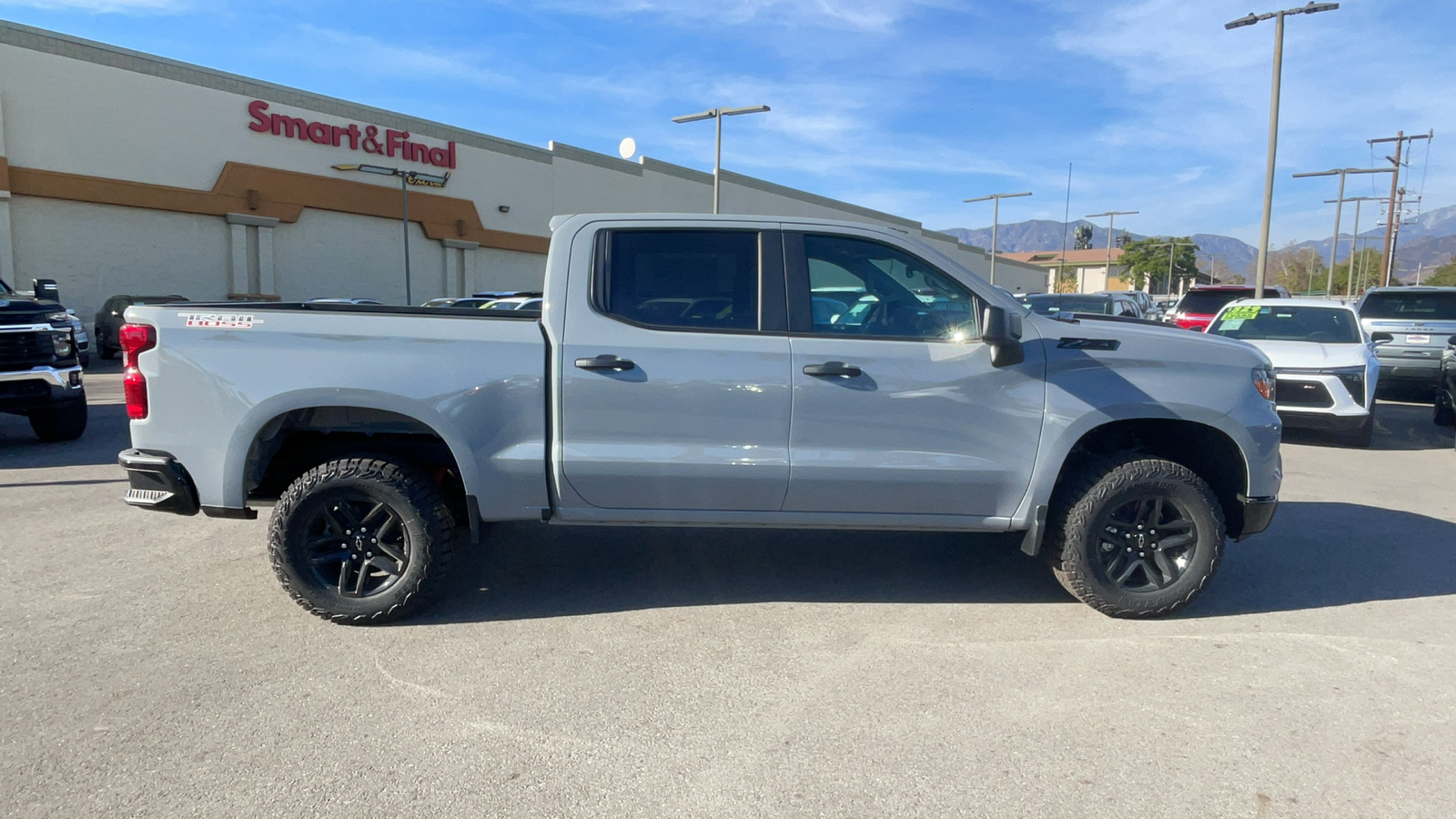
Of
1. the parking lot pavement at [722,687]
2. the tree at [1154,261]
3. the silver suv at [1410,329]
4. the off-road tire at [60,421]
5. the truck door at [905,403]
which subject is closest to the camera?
the parking lot pavement at [722,687]

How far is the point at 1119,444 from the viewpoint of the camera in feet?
15.8

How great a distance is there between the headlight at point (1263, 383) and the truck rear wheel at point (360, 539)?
155 inches

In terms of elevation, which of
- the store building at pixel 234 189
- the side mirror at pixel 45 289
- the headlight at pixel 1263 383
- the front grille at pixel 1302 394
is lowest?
the front grille at pixel 1302 394

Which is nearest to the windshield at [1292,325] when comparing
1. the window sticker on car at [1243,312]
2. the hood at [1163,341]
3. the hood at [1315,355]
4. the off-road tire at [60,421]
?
the window sticker on car at [1243,312]

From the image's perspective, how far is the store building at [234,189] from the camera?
2153 cm

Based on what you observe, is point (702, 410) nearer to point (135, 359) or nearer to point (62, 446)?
point (135, 359)

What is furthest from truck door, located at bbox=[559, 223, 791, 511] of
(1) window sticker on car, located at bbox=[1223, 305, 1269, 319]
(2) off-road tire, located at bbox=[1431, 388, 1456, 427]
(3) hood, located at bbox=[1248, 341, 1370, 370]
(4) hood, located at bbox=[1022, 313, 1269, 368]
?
(2) off-road tire, located at bbox=[1431, 388, 1456, 427]

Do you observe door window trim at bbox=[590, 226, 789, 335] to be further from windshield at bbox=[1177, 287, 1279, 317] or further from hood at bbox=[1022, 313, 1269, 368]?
windshield at bbox=[1177, 287, 1279, 317]

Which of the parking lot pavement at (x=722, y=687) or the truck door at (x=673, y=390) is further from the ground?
the truck door at (x=673, y=390)

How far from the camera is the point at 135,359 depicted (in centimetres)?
415

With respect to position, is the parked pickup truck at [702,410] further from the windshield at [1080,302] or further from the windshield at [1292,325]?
the windshield at [1080,302]

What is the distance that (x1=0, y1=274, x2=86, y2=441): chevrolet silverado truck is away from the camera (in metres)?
8.09

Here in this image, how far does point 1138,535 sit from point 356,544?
3.72 metres

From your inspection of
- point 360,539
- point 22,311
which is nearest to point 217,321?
point 360,539
